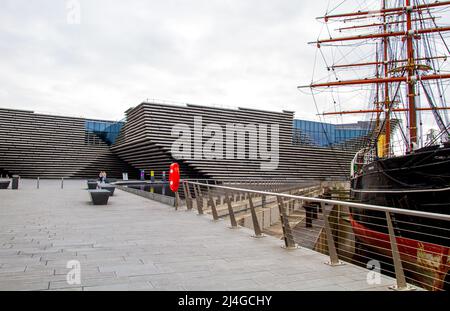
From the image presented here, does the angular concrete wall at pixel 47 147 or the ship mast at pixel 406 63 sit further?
the angular concrete wall at pixel 47 147

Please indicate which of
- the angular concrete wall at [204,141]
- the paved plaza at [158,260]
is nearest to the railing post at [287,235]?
the paved plaza at [158,260]

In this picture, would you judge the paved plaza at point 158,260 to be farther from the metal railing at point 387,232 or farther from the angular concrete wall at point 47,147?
the angular concrete wall at point 47,147

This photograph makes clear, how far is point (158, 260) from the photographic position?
5.06m

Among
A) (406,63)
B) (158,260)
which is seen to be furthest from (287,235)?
(406,63)

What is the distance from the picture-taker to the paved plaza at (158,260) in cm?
399

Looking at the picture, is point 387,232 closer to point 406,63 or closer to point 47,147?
point 406,63

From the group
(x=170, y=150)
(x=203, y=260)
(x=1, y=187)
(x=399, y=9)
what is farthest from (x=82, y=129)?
(x=203, y=260)

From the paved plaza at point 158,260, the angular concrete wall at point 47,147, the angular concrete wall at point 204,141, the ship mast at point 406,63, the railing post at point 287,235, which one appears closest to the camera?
the paved plaza at point 158,260

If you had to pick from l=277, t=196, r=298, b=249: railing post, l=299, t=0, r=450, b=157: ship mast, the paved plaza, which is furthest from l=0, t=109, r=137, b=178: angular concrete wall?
l=277, t=196, r=298, b=249: railing post

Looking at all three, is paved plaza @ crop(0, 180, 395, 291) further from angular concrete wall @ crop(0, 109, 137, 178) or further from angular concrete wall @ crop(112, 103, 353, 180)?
angular concrete wall @ crop(0, 109, 137, 178)

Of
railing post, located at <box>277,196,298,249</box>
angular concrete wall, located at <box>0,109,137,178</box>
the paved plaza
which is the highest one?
angular concrete wall, located at <box>0,109,137,178</box>

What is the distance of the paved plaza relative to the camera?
399 cm

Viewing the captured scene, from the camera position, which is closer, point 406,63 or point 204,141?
point 406,63
